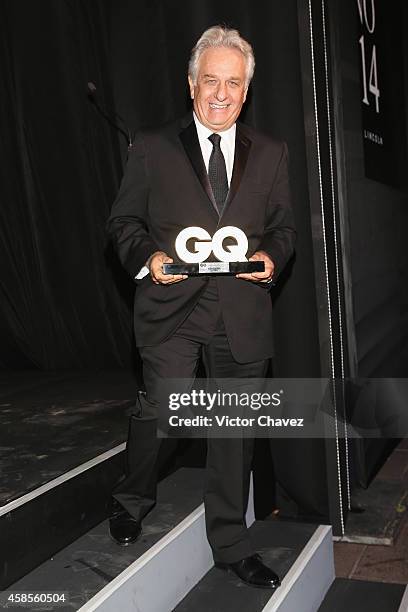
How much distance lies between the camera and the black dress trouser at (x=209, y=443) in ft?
7.16

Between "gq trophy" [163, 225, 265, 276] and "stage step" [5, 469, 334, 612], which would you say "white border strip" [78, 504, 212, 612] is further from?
"gq trophy" [163, 225, 265, 276]

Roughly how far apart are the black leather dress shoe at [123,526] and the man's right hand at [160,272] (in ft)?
2.36

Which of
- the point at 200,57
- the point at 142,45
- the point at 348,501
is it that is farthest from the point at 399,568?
the point at 142,45

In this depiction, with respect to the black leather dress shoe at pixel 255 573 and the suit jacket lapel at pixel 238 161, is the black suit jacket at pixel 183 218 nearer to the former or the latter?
the suit jacket lapel at pixel 238 161

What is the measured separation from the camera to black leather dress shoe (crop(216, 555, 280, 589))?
224cm

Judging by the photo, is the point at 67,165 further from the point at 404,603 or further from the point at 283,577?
the point at 404,603

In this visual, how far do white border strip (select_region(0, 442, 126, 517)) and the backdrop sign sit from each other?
198cm

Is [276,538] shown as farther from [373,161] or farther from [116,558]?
[373,161]

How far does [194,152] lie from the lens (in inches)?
86.1

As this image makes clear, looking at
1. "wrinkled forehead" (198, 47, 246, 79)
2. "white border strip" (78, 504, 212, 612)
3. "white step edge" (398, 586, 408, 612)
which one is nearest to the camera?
"white border strip" (78, 504, 212, 612)

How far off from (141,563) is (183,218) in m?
0.94

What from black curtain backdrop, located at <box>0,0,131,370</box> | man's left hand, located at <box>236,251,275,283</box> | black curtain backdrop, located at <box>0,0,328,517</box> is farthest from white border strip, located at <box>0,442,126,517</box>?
black curtain backdrop, located at <box>0,0,131,370</box>

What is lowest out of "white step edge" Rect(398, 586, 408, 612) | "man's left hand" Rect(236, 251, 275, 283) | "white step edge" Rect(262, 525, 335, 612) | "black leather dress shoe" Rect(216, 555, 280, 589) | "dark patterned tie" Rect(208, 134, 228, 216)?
"white step edge" Rect(398, 586, 408, 612)

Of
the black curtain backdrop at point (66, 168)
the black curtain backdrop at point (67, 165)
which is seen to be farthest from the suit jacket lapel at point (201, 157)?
the black curtain backdrop at point (66, 168)
